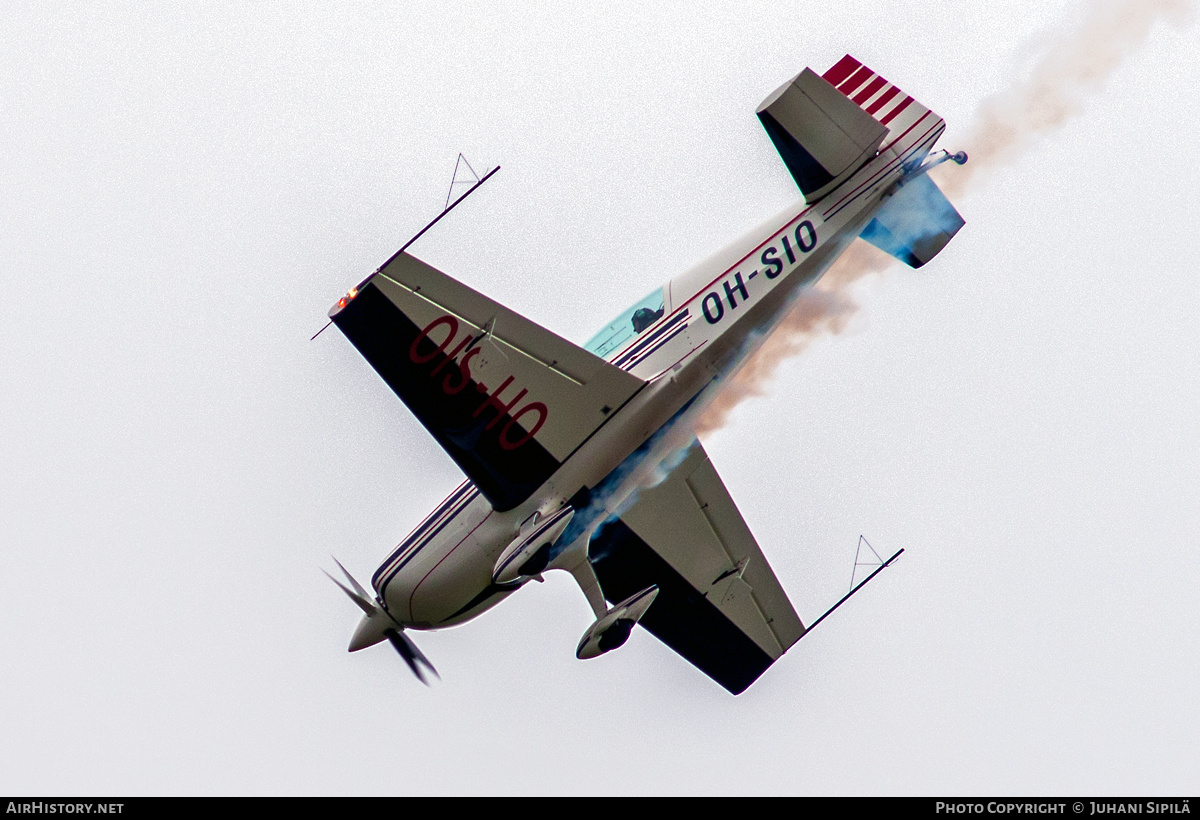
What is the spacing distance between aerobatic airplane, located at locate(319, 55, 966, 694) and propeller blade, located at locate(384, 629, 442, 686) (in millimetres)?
17

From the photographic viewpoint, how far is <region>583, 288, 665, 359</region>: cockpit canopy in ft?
59.7

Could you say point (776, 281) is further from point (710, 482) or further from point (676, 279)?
point (710, 482)

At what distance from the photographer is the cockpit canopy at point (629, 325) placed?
18203 millimetres

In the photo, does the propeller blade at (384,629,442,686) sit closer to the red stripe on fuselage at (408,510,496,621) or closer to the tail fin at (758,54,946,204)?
the red stripe on fuselage at (408,510,496,621)

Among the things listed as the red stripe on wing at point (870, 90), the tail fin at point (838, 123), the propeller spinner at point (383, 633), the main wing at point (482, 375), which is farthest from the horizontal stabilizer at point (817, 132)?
the propeller spinner at point (383, 633)

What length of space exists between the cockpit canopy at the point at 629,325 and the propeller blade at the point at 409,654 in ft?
13.5

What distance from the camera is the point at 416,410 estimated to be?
57.0 feet

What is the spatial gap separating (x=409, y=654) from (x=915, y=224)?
7.82 meters

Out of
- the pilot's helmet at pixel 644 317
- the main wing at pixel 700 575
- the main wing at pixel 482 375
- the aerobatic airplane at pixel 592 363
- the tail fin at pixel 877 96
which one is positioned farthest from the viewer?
the main wing at pixel 700 575

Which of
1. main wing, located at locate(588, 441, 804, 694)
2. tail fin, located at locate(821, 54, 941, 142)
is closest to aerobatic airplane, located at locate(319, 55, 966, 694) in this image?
tail fin, located at locate(821, 54, 941, 142)

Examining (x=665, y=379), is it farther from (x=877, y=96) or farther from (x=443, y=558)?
(x=877, y=96)

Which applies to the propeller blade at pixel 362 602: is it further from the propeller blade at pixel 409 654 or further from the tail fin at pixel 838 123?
the tail fin at pixel 838 123

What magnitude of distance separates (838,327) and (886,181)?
2033 mm

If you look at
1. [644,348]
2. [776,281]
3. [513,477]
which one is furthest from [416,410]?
[776,281]
